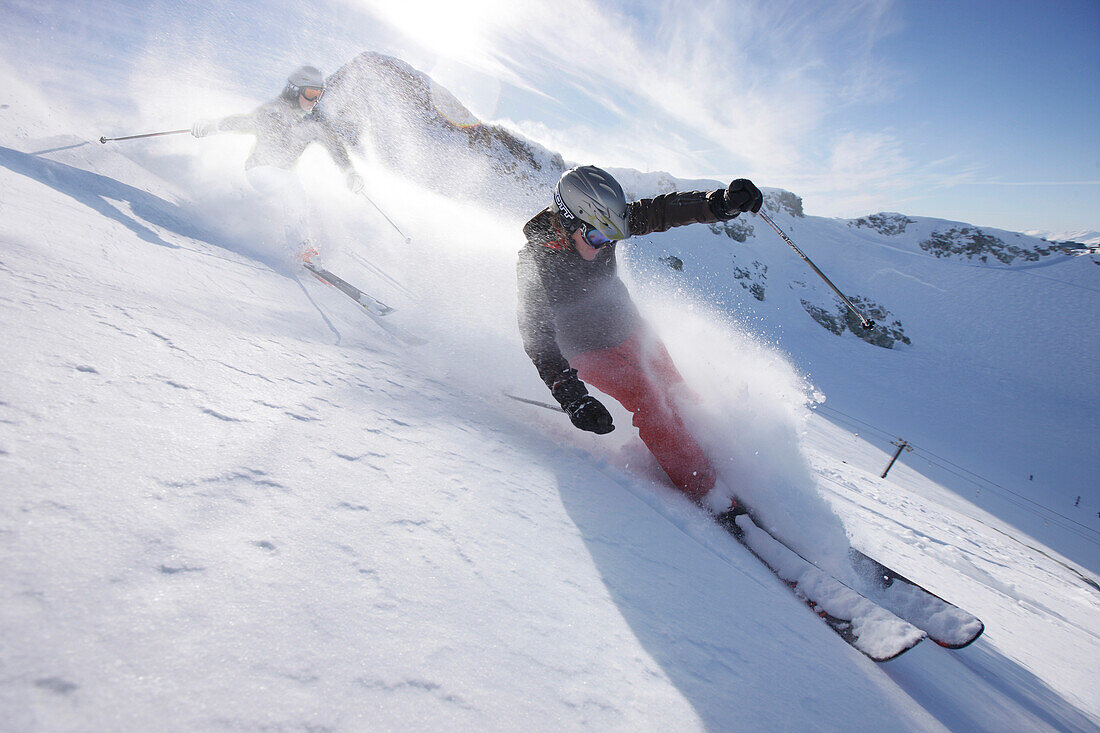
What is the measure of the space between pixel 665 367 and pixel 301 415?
2.96m

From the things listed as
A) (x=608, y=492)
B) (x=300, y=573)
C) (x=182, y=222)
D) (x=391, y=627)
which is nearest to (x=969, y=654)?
(x=608, y=492)

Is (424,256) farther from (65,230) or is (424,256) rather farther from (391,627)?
(391,627)

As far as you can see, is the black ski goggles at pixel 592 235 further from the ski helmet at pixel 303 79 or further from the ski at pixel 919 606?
the ski helmet at pixel 303 79

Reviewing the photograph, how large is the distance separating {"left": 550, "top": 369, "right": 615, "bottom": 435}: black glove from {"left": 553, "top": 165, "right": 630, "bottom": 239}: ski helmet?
4.46ft

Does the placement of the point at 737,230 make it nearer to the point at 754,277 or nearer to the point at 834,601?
the point at 754,277

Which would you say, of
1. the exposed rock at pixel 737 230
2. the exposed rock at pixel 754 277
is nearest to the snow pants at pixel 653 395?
the exposed rock at pixel 754 277

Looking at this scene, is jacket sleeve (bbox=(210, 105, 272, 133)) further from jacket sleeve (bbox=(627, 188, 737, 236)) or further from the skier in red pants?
jacket sleeve (bbox=(627, 188, 737, 236))

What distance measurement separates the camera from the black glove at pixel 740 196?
3.86m

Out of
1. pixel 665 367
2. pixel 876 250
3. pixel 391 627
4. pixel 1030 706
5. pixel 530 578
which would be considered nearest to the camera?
pixel 391 627

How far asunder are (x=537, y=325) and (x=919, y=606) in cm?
332

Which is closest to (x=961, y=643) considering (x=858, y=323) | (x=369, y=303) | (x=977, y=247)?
(x=369, y=303)

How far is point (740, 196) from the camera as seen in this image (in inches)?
152

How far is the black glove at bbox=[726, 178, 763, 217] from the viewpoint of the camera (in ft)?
12.7

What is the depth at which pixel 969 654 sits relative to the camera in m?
2.69
